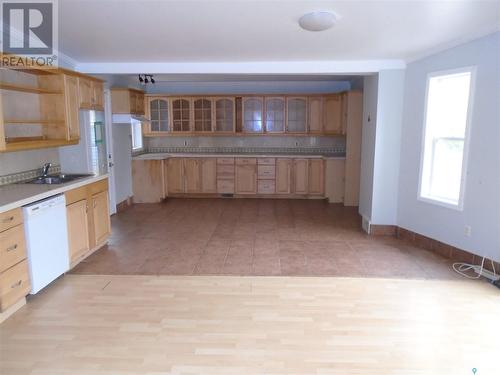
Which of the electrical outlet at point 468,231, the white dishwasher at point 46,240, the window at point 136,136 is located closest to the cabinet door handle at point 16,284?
the white dishwasher at point 46,240

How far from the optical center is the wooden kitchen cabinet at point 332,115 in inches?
287

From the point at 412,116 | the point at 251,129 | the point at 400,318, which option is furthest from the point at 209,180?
the point at 400,318

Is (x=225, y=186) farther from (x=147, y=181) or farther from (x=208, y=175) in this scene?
(x=147, y=181)

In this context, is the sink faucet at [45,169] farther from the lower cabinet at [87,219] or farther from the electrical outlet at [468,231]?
the electrical outlet at [468,231]

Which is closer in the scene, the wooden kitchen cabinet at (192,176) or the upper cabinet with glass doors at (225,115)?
the wooden kitchen cabinet at (192,176)

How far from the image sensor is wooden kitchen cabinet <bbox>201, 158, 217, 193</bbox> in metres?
7.46

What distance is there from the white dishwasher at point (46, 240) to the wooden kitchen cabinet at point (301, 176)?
4.70m

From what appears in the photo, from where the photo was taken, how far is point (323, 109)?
739 cm

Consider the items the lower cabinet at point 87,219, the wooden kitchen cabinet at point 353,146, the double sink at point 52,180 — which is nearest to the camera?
the lower cabinet at point 87,219

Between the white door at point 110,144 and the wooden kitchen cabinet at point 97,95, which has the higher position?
the wooden kitchen cabinet at point 97,95

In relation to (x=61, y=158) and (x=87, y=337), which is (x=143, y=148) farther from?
(x=87, y=337)

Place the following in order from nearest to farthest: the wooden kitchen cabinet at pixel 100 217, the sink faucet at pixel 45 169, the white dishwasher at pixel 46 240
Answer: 1. the white dishwasher at pixel 46 240
2. the sink faucet at pixel 45 169
3. the wooden kitchen cabinet at pixel 100 217

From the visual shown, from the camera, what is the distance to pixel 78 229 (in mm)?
3773

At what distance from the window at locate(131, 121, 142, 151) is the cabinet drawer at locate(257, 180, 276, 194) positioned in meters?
2.55
